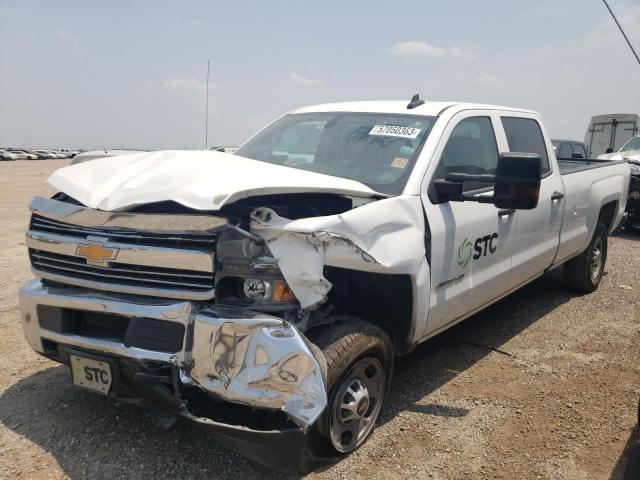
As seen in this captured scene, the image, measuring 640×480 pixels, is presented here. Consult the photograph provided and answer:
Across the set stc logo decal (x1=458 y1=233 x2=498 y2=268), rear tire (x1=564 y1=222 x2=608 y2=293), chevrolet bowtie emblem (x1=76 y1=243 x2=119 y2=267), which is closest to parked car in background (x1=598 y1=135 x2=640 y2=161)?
rear tire (x1=564 y1=222 x2=608 y2=293)

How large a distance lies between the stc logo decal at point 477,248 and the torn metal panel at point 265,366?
1.49 m

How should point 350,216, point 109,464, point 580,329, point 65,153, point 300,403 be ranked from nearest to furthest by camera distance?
point 300,403 < point 350,216 < point 109,464 < point 580,329 < point 65,153

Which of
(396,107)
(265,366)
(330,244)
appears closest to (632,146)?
(396,107)

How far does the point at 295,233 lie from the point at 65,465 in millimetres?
1696

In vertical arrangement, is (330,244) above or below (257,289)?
above

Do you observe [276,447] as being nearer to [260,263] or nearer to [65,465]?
[260,263]

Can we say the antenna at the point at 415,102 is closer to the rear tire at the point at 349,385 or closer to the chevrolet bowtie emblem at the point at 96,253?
the rear tire at the point at 349,385

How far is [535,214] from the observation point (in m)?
4.38

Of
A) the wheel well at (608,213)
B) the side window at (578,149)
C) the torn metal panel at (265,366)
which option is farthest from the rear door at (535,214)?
the side window at (578,149)

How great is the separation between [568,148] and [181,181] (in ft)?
38.0

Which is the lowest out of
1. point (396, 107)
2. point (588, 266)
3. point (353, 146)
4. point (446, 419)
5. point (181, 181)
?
point (446, 419)

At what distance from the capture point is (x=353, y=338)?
2732 mm

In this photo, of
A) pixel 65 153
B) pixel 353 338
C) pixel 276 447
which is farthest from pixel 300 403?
pixel 65 153

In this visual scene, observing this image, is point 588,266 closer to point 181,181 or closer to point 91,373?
point 181,181
